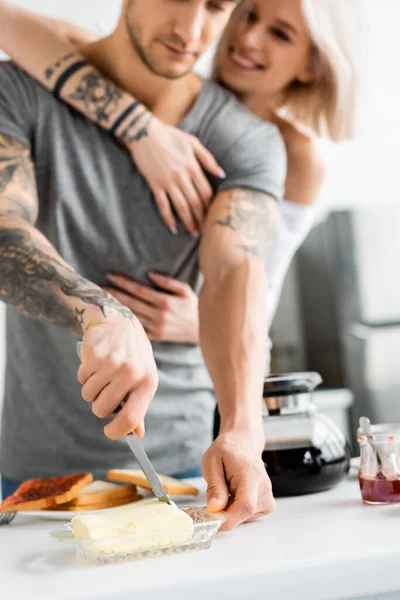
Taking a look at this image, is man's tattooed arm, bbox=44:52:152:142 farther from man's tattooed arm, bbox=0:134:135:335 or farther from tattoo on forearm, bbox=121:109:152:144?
man's tattooed arm, bbox=0:134:135:335

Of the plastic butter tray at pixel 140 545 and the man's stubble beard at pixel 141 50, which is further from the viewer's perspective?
the man's stubble beard at pixel 141 50

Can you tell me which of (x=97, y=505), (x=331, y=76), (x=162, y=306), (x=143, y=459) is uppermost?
(x=331, y=76)

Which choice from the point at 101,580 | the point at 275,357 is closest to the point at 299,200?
the point at 101,580

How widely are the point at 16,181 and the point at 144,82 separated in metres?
0.38

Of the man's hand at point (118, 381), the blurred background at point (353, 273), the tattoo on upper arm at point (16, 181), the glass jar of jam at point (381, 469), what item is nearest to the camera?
the man's hand at point (118, 381)

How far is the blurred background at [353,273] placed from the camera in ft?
10.00

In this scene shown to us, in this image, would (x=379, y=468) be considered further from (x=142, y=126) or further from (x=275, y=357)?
(x=275, y=357)

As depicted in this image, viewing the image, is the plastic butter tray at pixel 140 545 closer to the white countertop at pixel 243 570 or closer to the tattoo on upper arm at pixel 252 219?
the white countertop at pixel 243 570

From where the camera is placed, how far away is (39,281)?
100 cm

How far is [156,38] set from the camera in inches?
→ 53.0

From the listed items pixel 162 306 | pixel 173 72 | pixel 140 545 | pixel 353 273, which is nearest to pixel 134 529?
pixel 140 545

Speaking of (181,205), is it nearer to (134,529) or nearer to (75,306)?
(75,306)

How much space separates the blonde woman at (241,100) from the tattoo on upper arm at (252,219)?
78mm

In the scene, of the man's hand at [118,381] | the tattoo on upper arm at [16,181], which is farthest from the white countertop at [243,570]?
the tattoo on upper arm at [16,181]
